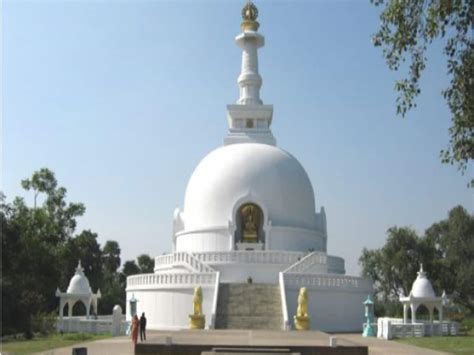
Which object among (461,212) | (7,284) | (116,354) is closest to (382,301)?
(461,212)

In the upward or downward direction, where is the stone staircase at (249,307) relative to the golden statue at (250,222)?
downward

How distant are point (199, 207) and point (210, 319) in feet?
38.2

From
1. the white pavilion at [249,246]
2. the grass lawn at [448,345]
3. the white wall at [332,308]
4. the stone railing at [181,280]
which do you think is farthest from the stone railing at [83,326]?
the grass lawn at [448,345]

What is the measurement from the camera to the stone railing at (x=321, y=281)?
3088cm

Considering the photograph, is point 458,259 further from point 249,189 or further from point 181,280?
point 181,280

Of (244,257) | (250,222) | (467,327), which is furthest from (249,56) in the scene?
(467,327)

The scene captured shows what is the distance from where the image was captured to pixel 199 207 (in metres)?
40.7

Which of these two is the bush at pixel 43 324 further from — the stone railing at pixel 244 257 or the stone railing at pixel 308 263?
the stone railing at pixel 308 263

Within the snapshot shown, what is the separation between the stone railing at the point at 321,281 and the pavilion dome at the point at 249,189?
26.5 feet

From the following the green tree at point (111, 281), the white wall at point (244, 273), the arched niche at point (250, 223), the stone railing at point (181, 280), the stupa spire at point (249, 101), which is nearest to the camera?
the stone railing at point (181, 280)

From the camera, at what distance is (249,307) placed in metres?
29.4

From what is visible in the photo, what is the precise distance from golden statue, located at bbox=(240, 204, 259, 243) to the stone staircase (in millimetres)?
8160

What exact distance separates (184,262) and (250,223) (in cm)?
642

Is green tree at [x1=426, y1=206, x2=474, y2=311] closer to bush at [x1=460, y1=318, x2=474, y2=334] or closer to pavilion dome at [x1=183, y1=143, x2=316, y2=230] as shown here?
bush at [x1=460, y1=318, x2=474, y2=334]
